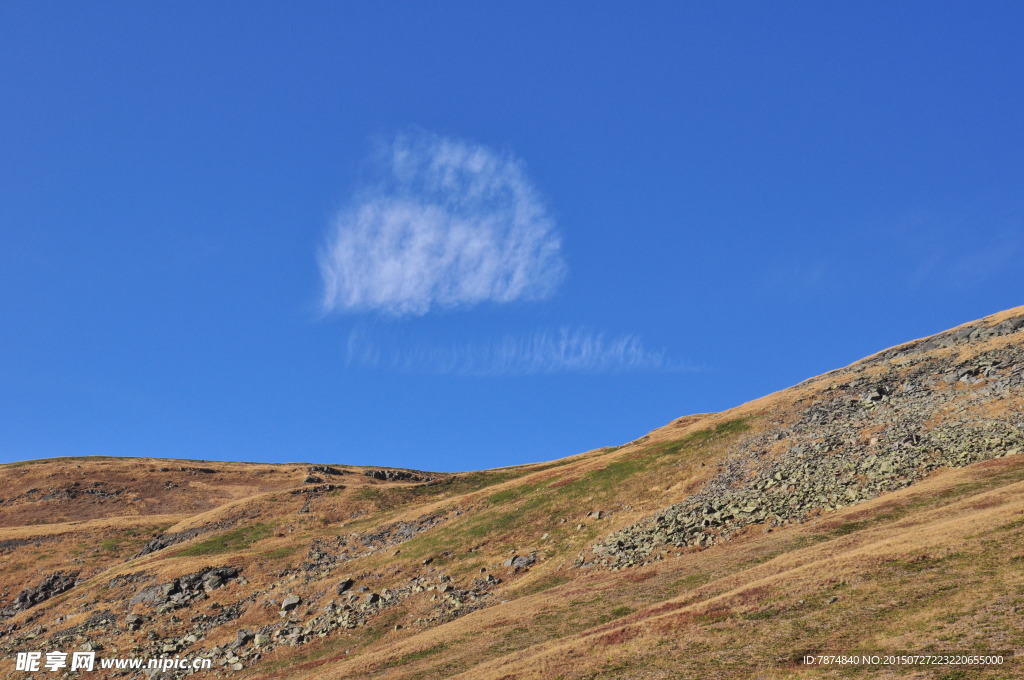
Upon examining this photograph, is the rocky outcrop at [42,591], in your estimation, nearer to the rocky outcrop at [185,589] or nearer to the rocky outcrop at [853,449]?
the rocky outcrop at [185,589]

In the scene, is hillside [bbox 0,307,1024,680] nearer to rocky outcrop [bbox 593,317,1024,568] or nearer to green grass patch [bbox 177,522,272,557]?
rocky outcrop [bbox 593,317,1024,568]

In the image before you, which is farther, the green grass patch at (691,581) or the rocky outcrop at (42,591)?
the rocky outcrop at (42,591)

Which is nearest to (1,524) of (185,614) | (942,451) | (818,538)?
(185,614)

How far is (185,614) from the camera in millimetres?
68875

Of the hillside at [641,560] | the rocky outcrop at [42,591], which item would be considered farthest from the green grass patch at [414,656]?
the rocky outcrop at [42,591]

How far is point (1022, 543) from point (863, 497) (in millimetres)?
24538

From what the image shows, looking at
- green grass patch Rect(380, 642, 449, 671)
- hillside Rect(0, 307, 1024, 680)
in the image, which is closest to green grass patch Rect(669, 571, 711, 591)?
hillside Rect(0, 307, 1024, 680)

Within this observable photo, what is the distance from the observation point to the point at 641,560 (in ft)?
186

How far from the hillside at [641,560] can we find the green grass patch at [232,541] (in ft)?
1.57

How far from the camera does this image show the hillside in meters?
30.6

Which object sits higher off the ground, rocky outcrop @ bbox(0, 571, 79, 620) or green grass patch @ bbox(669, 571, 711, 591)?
rocky outcrop @ bbox(0, 571, 79, 620)

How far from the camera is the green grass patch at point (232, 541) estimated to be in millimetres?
90000

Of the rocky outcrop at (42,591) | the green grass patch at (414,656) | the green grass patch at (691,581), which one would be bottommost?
the green grass patch at (414,656)

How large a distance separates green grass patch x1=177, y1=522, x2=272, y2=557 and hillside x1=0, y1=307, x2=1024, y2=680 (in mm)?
478
